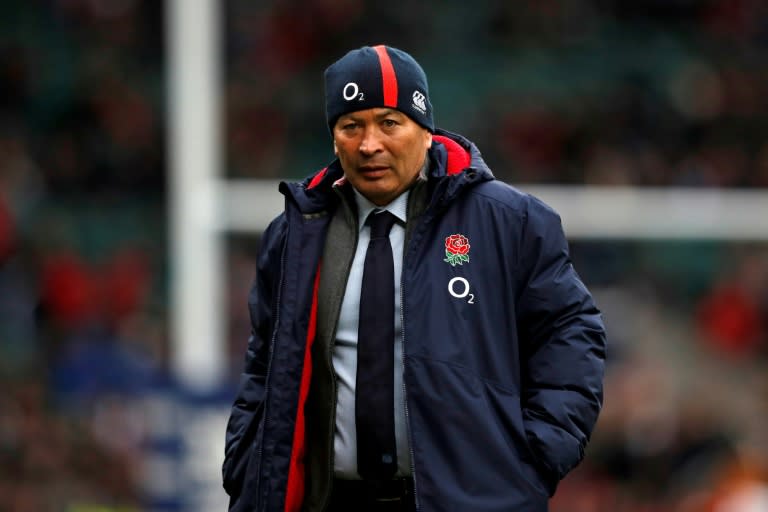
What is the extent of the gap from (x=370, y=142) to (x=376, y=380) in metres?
0.51

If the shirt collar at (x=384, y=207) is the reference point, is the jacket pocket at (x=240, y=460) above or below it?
below

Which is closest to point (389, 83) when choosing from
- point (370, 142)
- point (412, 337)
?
point (370, 142)

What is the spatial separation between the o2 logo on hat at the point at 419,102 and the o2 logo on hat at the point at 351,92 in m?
0.12

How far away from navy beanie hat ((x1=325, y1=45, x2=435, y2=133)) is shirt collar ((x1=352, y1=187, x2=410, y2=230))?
168 mm

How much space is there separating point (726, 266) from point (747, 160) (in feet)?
2.79

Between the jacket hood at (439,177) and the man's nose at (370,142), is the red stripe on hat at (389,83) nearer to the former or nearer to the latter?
the man's nose at (370,142)

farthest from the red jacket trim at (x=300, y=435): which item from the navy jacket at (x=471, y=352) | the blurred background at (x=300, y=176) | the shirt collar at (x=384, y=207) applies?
the blurred background at (x=300, y=176)

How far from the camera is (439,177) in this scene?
367cm

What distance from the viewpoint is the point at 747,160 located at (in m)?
11.6

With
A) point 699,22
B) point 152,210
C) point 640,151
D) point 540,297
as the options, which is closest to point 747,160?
point 640,151

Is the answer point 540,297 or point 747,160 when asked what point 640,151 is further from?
point 540,297

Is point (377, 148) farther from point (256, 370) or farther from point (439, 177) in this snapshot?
point (256, 370)

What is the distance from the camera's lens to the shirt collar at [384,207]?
372 centimetres

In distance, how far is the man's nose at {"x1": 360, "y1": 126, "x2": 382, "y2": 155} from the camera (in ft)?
11.9
